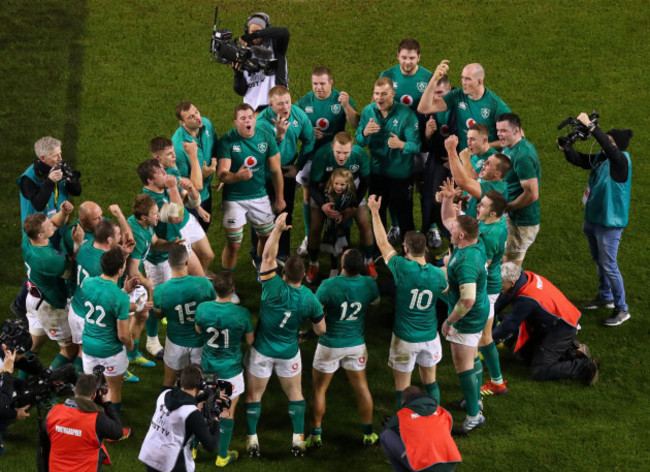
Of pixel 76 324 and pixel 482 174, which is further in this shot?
pixel 482 174

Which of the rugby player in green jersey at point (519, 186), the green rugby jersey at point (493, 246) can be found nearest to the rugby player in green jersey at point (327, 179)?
the rugby player in green jersey at point (519, 186)

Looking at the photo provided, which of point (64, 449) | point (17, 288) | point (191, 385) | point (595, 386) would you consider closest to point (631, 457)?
point (595, 386)

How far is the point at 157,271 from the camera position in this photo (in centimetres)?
768

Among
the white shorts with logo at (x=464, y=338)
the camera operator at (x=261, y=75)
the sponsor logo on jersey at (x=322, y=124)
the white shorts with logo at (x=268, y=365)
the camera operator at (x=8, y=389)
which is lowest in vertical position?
the camera operator at (x=8, y=389)

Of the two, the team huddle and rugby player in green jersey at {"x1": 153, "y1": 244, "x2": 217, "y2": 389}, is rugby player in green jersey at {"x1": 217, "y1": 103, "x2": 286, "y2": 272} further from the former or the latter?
rugby player in green jersey at {"x1": 153, "y1": 244, "x2": 217, "y2": 389}

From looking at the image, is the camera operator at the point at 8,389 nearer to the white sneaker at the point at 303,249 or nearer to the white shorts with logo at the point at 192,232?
the white shorts with logo at the point at 192,232

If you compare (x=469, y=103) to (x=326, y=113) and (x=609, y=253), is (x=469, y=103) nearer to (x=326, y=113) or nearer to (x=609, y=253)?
(x=326, y=113)

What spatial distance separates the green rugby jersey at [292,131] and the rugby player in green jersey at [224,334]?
8.73ft

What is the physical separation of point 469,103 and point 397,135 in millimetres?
871

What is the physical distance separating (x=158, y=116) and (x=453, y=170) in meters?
5.61

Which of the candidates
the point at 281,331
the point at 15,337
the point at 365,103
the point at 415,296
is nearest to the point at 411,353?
the point at 415,296

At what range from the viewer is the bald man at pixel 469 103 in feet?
28.6

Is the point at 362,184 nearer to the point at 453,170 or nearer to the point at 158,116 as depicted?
the point at 453,170

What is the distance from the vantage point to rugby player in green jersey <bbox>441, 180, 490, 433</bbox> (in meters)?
6.52
